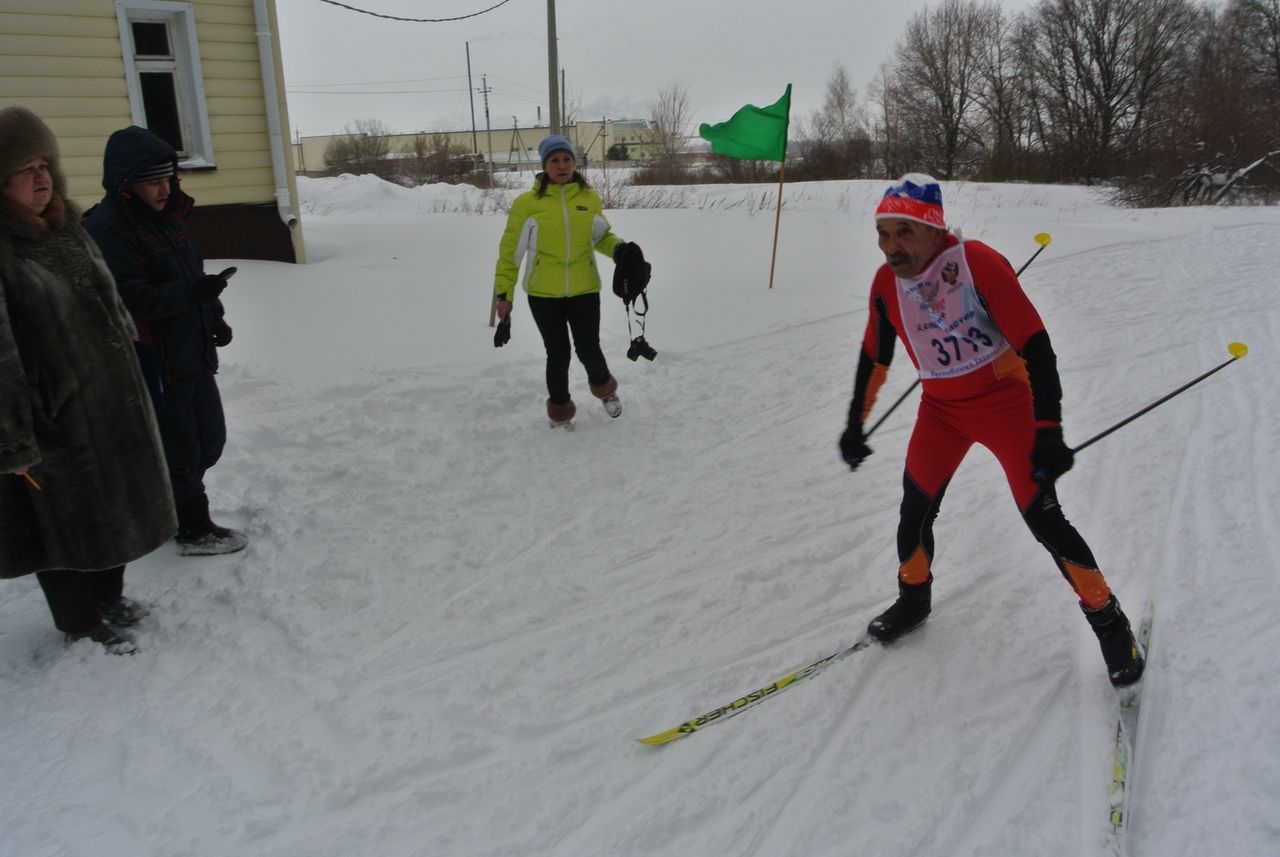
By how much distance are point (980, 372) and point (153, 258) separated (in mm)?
3287

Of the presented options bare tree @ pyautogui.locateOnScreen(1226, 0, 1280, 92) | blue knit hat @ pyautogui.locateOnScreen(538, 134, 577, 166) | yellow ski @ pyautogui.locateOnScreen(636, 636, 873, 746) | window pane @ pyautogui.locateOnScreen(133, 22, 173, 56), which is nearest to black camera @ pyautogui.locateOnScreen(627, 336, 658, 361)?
blue knit hat @ pyautogui.locateOnScreen(538, 134, 577, 166)

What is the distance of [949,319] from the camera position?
2775 millimetres

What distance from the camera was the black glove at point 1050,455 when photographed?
2.57 metres

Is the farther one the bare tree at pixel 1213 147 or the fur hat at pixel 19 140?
the bare tree at pixel 1213 147

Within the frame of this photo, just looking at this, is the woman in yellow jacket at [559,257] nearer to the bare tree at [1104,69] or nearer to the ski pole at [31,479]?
the ski pole at [31,479]

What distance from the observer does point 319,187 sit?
21.0 m

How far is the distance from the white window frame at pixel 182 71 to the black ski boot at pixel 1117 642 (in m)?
9.82

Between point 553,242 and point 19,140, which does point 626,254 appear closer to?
point 553,242

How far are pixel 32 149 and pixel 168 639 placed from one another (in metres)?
1.82

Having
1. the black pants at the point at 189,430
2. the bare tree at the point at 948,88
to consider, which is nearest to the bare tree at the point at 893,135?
the bare tree at the point at 948,88

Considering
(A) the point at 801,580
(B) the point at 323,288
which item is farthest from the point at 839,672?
(B) the point at 323,288

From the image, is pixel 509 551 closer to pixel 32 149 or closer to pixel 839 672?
pixel 839 672

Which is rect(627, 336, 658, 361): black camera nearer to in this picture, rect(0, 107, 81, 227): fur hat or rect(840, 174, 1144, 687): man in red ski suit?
rect(840, 174, 1144, 687): man in red ski suit

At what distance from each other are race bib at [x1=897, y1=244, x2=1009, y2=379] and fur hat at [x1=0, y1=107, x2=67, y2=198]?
115 inches
